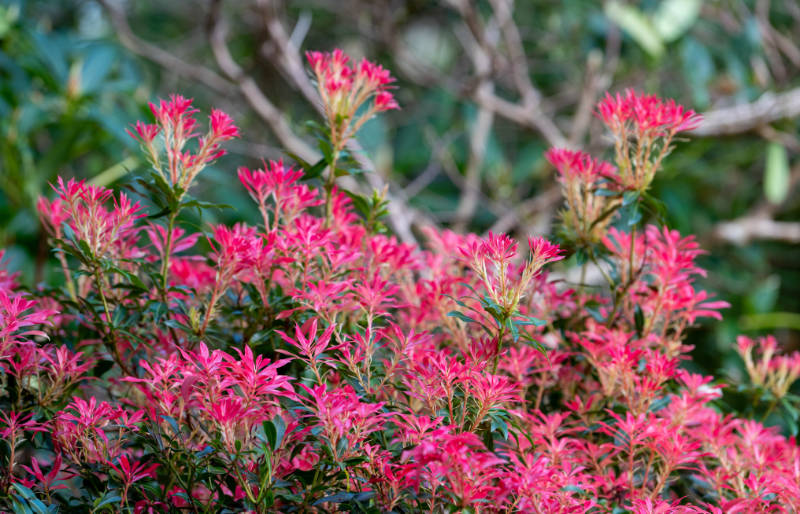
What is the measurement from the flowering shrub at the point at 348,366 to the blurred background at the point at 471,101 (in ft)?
1.62

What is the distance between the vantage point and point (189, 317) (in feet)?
2.05

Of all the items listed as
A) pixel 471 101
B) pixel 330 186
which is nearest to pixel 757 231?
pixel 471 101

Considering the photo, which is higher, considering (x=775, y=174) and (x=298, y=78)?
(x=298, y=78)

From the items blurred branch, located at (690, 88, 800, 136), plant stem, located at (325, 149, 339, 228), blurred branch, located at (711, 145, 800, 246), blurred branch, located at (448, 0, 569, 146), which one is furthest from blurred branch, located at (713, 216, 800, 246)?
plant stem, located at (325, 149, 339, 228)

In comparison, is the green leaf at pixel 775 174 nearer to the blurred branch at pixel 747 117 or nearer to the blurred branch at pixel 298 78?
the blurred branch at pixel 747 117

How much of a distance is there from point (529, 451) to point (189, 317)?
1.12 ft

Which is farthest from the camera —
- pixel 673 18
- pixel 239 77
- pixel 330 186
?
pixel 673 18

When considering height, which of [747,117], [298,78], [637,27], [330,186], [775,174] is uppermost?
[637,27]

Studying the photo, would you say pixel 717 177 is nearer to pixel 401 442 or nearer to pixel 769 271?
pixel 769 271

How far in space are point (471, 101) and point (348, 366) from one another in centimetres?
156

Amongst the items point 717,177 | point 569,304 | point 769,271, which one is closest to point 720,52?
point 717,177

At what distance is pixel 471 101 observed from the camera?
202 cm

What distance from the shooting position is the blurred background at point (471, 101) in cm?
175

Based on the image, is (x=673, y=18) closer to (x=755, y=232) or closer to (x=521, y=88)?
(x=521, y=88)
